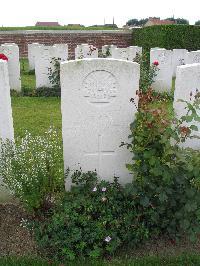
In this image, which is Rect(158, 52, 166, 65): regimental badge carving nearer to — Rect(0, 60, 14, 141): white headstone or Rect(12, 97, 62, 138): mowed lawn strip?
Rect(12, 97, 62, 138): mowed lawn strip

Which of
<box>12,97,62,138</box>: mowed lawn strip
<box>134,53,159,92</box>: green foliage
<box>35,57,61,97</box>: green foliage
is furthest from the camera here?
<box>35,57,61,97</box>: green foliage

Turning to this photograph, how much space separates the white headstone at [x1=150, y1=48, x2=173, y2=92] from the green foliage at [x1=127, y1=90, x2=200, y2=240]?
6.16 m

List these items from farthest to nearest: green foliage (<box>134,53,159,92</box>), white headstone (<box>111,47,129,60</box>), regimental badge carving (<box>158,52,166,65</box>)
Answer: white headstone (<box>111,47,129,60</box>) → regimental badge carving (<box>158,52,166,65</box>) → green foliage (<box>134,53,159,92</box>)

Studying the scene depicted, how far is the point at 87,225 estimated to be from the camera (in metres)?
3.09

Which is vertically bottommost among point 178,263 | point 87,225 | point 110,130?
point 178,263

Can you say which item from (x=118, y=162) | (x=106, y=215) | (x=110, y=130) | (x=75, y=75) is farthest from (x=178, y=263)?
(x=75, y=75)

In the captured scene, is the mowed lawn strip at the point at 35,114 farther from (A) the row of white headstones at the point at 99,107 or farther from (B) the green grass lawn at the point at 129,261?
(B) the green grass lawn at the point at 129,261

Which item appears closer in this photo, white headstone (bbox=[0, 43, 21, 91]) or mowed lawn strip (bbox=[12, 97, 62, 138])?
mowed lawn strip (bbox=[12, 97, 62, 138])

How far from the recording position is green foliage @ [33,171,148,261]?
2992 mm

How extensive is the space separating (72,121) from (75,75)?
458 mm

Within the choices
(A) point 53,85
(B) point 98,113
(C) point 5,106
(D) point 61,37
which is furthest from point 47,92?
(D) point 61,37

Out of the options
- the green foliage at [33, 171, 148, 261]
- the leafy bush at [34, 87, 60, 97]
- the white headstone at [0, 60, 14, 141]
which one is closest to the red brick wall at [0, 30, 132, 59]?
the leafy bush at [34, 87, 60, 97]

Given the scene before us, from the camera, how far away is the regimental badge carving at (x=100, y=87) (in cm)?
331

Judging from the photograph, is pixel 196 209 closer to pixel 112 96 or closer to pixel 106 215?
pixel 106 215
